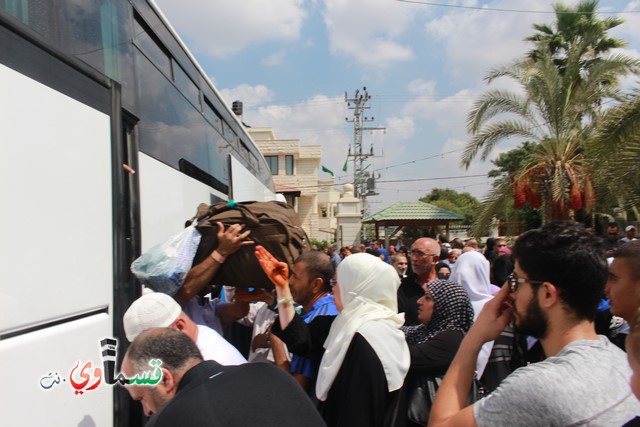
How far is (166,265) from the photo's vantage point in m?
2.85

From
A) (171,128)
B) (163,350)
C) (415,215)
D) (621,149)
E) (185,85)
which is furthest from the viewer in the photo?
(415,215)

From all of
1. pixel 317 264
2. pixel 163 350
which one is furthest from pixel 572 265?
pixel 317 264

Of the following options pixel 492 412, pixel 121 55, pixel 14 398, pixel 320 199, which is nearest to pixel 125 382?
pixel 14 398

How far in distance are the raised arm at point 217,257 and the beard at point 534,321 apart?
1600 millimetres

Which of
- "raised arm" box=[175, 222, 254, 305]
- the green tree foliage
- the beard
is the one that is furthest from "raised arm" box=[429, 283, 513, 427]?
the green tree foliage

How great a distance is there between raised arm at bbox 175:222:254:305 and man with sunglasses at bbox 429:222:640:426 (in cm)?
145

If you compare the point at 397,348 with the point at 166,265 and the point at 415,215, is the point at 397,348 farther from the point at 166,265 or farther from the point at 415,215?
the point at 415,215

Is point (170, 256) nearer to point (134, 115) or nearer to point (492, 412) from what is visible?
point (134, 115)

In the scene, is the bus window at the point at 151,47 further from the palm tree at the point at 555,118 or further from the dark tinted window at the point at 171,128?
the palm tree at the point at 555,118

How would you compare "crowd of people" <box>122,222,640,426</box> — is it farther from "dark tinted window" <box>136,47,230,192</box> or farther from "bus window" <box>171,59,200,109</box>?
"bus window" <box>171,59,200,109</box>

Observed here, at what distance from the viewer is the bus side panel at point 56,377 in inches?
74.9

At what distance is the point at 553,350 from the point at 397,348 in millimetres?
785

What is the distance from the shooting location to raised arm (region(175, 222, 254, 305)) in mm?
2998

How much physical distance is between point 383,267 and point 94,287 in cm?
140
